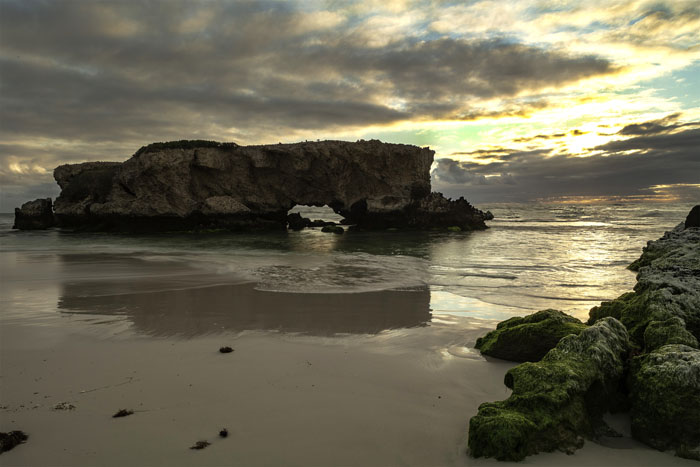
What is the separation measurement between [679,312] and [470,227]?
32.8 meters

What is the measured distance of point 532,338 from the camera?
504 centimetres

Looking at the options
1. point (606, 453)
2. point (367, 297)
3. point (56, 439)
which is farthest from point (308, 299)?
point (606, 453)

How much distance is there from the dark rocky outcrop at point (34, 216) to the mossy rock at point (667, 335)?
45995mm

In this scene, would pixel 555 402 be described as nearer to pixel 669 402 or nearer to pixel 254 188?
pixel 669 402

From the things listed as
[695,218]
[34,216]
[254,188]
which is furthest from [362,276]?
[34,216]

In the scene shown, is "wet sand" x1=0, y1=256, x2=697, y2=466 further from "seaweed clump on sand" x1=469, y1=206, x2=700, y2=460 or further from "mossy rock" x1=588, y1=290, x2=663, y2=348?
"mossy rock" x1=588, y1=290, x2=663, y2=348

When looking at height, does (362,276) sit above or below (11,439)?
below

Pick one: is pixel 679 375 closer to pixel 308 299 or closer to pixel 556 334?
pixel 556 334

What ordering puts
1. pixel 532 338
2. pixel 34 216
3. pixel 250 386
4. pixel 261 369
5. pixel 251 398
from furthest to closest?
1. pixel 34 216
2. pixel 532 338
3. pixel 261 369
4. pixel 250 386
5. pixel 251 398

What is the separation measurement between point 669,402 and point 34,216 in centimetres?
4668

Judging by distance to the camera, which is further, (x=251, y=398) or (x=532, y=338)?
(x=532, y=338)

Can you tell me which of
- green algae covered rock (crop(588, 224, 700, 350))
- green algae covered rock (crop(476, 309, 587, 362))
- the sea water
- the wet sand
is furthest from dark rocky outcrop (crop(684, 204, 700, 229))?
green algae covered rock (crop(476, 309, 587, 362))

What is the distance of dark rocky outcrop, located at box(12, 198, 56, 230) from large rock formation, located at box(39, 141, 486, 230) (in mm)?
2112

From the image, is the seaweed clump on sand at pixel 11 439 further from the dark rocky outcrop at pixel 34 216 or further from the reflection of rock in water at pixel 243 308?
the dark rocky outcrop at pixel 34 216
